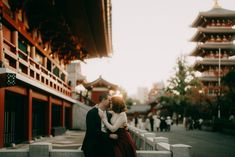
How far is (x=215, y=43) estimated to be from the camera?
61.4m

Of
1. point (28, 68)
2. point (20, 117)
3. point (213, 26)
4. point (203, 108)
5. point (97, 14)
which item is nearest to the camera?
point (28, 68)

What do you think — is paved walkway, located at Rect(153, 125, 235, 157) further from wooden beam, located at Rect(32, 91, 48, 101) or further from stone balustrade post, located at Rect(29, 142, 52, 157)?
stone balustrade post, located at Rect(29, 142, 52, 157)

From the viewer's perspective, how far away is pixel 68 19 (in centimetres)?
2067

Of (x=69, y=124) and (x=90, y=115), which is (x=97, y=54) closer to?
(x=69, y=124)

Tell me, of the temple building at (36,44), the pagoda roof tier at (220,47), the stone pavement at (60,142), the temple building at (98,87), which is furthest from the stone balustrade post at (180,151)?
the pagoda roof tier at (220,47)

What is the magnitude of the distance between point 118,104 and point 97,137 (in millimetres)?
625

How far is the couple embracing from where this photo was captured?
633cm

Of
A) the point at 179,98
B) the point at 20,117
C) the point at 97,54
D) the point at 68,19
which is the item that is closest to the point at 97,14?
the point at 68,19

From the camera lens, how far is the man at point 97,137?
633cm

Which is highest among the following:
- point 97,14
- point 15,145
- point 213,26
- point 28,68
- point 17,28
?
point 213,26

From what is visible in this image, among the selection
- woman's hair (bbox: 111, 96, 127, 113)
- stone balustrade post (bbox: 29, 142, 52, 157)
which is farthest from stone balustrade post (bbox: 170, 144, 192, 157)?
stone balustrade post (bbox: 29, 142, 52, 157)

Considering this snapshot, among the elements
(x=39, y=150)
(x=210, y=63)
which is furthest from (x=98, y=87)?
(x=39, y=150)

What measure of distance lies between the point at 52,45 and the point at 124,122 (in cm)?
1951

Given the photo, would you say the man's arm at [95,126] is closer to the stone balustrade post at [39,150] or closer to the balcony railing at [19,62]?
the stone balustrade post at [39,150]
